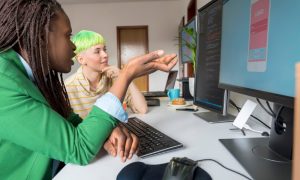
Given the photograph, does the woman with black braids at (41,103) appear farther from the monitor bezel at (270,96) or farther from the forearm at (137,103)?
the forearm at (137,103)

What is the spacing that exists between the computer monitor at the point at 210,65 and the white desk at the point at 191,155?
93mm

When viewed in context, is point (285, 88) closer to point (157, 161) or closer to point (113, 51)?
point (157, 161)

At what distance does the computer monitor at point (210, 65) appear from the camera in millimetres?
919

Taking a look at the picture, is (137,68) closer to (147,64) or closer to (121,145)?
(147,64)

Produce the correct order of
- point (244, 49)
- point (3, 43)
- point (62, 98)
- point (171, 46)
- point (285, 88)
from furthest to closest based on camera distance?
point (171, 46), point (62, 98), point (244, 49), point (3, 43), point (285, 88)

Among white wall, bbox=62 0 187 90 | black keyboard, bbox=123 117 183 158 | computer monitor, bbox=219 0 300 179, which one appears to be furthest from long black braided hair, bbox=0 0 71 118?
white wall, bbox=62 0 187 90

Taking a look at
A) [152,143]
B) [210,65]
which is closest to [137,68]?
[152,143]

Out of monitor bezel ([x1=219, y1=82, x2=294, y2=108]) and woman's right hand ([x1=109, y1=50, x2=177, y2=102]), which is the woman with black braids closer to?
woman's right hand ([x1=109, y1=50, x2=177, y2=102])

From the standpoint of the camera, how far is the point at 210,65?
3.29ft

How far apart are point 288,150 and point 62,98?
27.7 inches

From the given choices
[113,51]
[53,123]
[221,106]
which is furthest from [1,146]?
[113,51]

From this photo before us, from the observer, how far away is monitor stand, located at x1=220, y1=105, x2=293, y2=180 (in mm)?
483

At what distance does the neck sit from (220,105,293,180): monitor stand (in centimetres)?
108

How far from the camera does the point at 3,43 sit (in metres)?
0.57
